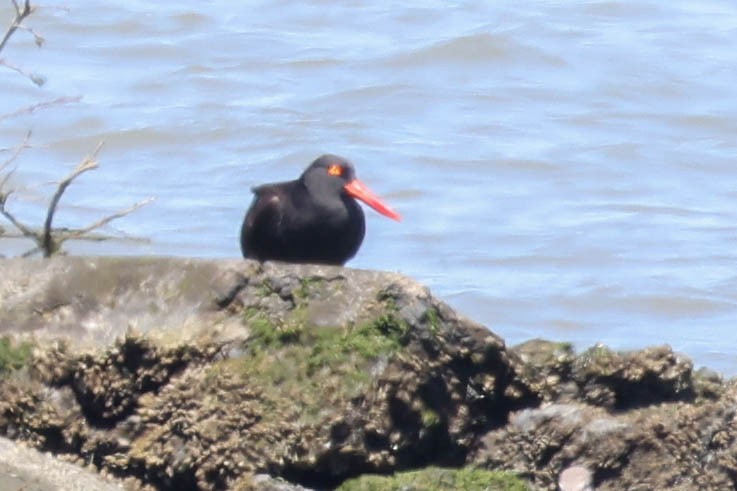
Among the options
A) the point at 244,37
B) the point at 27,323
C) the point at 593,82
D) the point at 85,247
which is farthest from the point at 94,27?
the point at 27,323

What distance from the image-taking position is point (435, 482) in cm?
471

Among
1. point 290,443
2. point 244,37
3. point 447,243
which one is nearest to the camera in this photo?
point 290,443

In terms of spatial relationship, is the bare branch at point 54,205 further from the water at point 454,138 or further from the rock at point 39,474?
the water at point 454,138

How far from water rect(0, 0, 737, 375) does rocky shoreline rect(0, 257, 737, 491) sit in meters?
4.63

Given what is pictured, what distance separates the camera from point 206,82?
14891 mm

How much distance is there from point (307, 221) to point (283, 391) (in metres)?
1.90

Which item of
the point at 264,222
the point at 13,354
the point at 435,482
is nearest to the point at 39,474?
the point at 13,354

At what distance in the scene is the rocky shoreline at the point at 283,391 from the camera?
4742 millimetres

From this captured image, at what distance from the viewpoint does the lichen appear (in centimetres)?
468

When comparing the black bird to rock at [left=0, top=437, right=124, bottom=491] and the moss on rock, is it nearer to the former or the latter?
the moss on rock

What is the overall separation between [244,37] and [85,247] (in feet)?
17.8

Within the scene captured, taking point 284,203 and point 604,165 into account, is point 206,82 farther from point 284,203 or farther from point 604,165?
point 284,203

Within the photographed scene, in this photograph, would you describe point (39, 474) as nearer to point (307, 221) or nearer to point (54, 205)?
point (54, 205)

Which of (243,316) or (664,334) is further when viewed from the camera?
(664,334)
